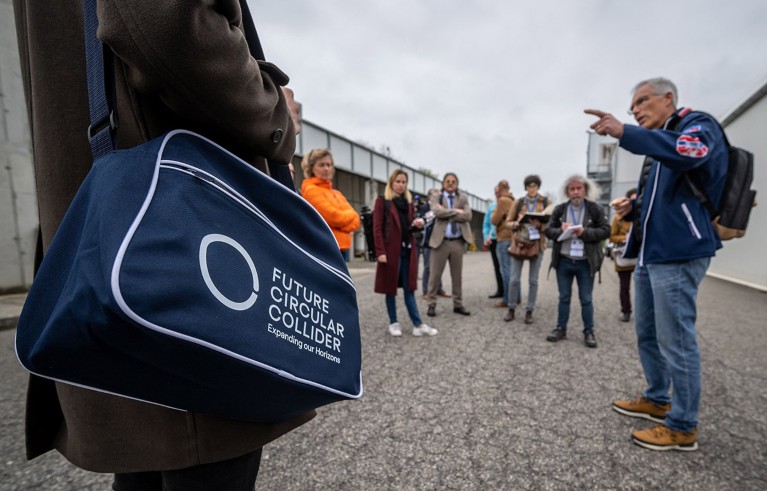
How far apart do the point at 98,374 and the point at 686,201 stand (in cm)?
266

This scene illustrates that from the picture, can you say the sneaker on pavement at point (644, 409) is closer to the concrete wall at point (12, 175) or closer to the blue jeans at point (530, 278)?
the blue jeans at point (530, 278)

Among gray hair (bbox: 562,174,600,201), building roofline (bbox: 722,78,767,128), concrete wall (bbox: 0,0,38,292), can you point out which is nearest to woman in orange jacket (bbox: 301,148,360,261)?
gray hair (bbox: 562,174,600,201)

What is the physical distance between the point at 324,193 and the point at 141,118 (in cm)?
292

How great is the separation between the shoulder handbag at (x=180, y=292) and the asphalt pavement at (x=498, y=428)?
1397 mm

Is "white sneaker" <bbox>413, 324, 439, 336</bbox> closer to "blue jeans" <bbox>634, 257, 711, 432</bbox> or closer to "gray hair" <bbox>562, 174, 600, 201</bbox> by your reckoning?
"gray hair" <bbox>562, 174, 600, 201</bbox>

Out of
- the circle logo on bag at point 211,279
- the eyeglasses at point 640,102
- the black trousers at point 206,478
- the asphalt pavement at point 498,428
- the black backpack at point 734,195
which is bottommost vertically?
the asphalt pavement at point 498,428

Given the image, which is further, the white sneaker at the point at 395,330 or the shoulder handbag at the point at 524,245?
the shoulder handbag at the point at 524,245

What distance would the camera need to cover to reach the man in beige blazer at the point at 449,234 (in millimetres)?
5012

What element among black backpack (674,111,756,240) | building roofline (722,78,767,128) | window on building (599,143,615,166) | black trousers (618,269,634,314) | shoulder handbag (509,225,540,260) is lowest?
black trousers (618,269,634,314)

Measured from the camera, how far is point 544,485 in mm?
1744

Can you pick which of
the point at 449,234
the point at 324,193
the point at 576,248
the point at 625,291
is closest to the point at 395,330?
the point at 449,234

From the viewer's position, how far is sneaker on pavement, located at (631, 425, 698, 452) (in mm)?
2029

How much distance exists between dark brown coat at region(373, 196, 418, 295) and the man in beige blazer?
0.91m

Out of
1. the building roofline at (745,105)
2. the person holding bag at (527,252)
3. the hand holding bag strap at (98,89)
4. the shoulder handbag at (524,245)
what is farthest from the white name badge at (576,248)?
the building roofline at (745,105)
